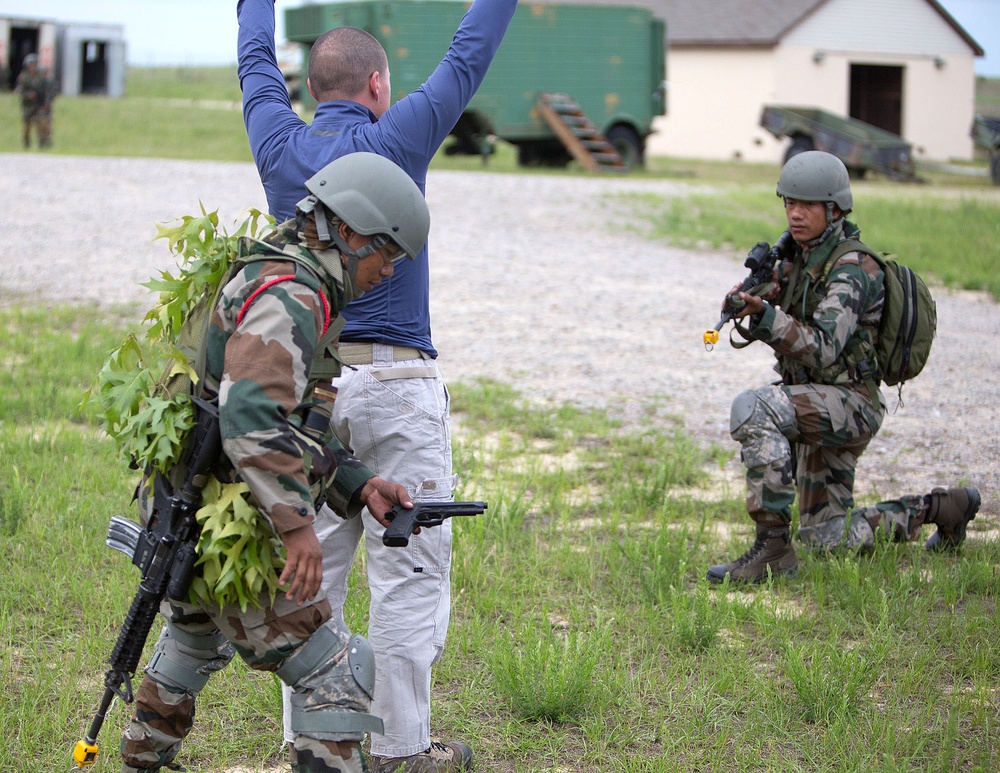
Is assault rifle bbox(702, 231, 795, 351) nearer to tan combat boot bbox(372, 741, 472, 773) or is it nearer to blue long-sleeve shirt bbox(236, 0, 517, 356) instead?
blue long-sleeve shirt bbox(236, 0, 517, 356)

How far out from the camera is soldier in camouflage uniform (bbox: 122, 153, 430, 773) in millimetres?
2660

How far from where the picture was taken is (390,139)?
10.9 feet

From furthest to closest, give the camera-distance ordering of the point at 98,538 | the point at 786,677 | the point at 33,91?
1. the point at 33,91
2. the point at 98,538
3. the point at 786,677

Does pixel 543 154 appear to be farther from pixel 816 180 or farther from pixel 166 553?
pixel 166 553

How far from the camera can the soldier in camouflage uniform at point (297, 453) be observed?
2.66 meters

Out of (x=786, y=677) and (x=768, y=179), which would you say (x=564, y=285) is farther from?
(x=768, y=179)

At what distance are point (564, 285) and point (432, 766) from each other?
880 centimetres

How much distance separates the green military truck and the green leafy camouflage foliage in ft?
61.3

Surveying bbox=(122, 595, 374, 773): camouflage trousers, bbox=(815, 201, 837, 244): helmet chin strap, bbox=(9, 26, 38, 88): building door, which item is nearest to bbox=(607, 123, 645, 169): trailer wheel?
bbox=(815, 201, 837, 244): helmet chin strap

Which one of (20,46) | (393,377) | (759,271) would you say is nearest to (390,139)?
(393,377)

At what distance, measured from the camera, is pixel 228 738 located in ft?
12.2

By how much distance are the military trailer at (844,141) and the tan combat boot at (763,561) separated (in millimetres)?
20494

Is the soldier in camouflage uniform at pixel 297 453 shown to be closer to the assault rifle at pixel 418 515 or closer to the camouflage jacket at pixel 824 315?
the assault rifle at pixel 418 515

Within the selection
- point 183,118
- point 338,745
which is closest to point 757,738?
point 338,745
